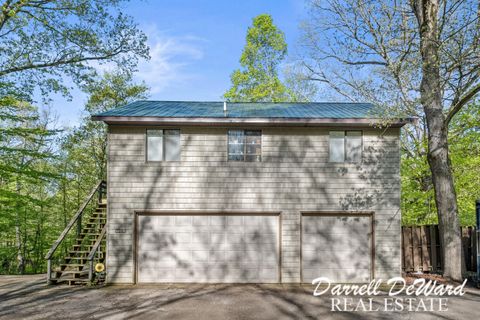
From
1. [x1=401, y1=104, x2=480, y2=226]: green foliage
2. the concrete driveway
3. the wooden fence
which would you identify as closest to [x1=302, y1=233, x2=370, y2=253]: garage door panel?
the concrete driveway

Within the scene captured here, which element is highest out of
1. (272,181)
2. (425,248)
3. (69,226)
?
(272,181)

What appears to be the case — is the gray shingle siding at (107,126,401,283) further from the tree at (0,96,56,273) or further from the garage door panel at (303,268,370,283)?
the tree at (0,96,56,273)

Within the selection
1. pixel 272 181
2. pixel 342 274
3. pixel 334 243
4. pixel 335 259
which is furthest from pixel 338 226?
pixel 272 181

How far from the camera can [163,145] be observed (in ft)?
33.6

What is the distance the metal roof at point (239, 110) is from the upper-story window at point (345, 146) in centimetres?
55

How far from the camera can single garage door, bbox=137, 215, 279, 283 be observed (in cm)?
1007

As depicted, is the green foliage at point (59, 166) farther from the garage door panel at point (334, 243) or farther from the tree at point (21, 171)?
the garage door panel at point (334, 243)

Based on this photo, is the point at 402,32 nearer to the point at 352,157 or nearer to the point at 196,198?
the point at 352,157

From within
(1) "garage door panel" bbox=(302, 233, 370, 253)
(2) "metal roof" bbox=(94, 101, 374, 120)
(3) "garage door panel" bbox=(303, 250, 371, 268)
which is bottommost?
(3) "garage door panel" bbox=(303, 250, 371, 268)

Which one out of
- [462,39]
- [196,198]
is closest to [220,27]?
[196,198]

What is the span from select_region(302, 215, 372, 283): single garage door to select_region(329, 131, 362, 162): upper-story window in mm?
1756

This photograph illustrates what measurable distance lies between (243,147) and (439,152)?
237 inches

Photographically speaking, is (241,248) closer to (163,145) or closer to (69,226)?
(163,145)

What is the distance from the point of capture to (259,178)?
404 inches
